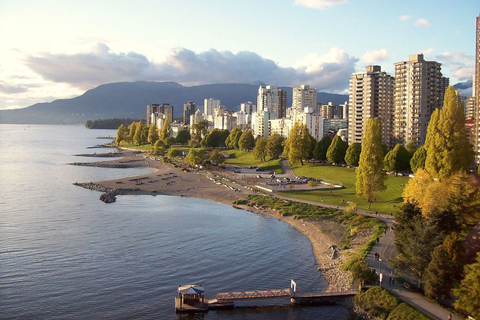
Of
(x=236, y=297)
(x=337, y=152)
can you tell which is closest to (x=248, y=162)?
(x=337, y=152)

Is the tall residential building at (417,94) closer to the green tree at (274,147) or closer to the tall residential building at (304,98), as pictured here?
the green tree at (274,147)

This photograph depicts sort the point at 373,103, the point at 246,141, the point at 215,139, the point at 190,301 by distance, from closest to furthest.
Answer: the point at 190,301
the point at 373,103
the point at 246,141
the point at 215,139

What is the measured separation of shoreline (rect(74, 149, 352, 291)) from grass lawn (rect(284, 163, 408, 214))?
734 centimetres

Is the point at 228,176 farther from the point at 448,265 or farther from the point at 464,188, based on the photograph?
the point at 448,265

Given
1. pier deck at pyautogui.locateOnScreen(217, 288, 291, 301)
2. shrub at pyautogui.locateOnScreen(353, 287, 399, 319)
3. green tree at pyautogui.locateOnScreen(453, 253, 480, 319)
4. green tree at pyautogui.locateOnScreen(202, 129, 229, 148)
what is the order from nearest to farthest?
green tree at pyautogui.locateOnScreen(453, 253, 480, 319) → shrub at pyautogui.locateOnScreen(353, 287, 399, 319) → pier deck at pyautogui.locateOnScreen(217, 288, 291, 301) → green tree at pyautogui.locateOnScreen(202, 129, 229, 148)

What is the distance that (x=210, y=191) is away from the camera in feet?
224

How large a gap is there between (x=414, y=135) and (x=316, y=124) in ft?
131

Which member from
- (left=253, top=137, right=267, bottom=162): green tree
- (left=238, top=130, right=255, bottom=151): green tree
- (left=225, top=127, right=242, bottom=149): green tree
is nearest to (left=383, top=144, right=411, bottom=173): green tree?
(left=253, top=137, right=267, bottom=162): green tree

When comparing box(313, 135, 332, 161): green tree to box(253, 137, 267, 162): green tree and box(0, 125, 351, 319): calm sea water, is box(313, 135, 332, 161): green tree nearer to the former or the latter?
box(253, 137, 267, 162): green tree

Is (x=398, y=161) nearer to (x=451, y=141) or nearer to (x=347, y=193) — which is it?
(x=347, y=193)

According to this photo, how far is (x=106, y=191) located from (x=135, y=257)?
34.5m

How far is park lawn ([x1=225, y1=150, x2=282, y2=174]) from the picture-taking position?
89037 millimetres

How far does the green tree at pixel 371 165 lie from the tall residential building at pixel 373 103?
45402mm

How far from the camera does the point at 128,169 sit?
328ft
